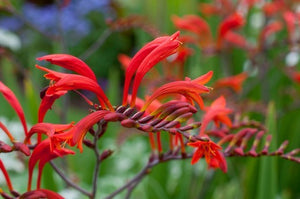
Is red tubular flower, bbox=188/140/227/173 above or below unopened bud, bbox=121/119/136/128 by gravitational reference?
below

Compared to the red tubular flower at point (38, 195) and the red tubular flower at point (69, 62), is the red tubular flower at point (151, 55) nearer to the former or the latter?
the red tubular flower at point (69, 62)

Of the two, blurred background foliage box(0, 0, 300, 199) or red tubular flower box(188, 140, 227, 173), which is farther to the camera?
blurred background foliage box(0, 0, 300, 199)

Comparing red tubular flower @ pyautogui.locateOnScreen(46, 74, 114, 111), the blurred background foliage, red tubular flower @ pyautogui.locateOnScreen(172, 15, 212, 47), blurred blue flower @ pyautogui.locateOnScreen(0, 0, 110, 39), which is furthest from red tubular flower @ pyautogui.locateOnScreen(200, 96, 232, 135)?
blurred blue flower @ pyautogui.locateOnScreen(0, 0, 110, 39)

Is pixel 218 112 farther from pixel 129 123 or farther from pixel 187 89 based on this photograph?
pixel 129 123

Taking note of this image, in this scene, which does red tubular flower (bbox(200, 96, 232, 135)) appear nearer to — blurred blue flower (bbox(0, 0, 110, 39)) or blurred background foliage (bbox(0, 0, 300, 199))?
blurred background foliage (bbox(0, 0, 300, 199))

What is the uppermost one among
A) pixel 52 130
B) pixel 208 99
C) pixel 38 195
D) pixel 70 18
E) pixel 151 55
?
pixel 151 55

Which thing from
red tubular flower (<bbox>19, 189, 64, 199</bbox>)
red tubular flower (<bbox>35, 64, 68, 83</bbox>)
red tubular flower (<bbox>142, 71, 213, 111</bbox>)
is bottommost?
red tubular flower (<bbox>19, 189, 64, 199</bbox>)

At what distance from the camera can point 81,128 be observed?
29.8 inches

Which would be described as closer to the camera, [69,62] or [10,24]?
[69,62]

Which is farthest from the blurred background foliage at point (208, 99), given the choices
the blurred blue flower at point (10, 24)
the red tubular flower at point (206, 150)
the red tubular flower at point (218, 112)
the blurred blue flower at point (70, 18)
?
the blurred blue flower at point (10, 24)

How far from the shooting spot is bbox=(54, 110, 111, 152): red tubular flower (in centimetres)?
75

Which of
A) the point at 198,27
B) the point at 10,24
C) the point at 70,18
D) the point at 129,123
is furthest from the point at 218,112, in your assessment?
the point at 10,24

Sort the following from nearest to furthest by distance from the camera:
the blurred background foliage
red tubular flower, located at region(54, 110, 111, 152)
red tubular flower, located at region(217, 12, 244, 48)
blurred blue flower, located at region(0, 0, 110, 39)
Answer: red tubular flower, located at region(54, 110, 111, 152)
the blurred background foliage
red tubular flower, located at region(217, 12, 244, 48)
blurred blue flower, located at region(0, 0, 110, 39)

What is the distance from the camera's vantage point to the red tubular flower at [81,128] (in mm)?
752
